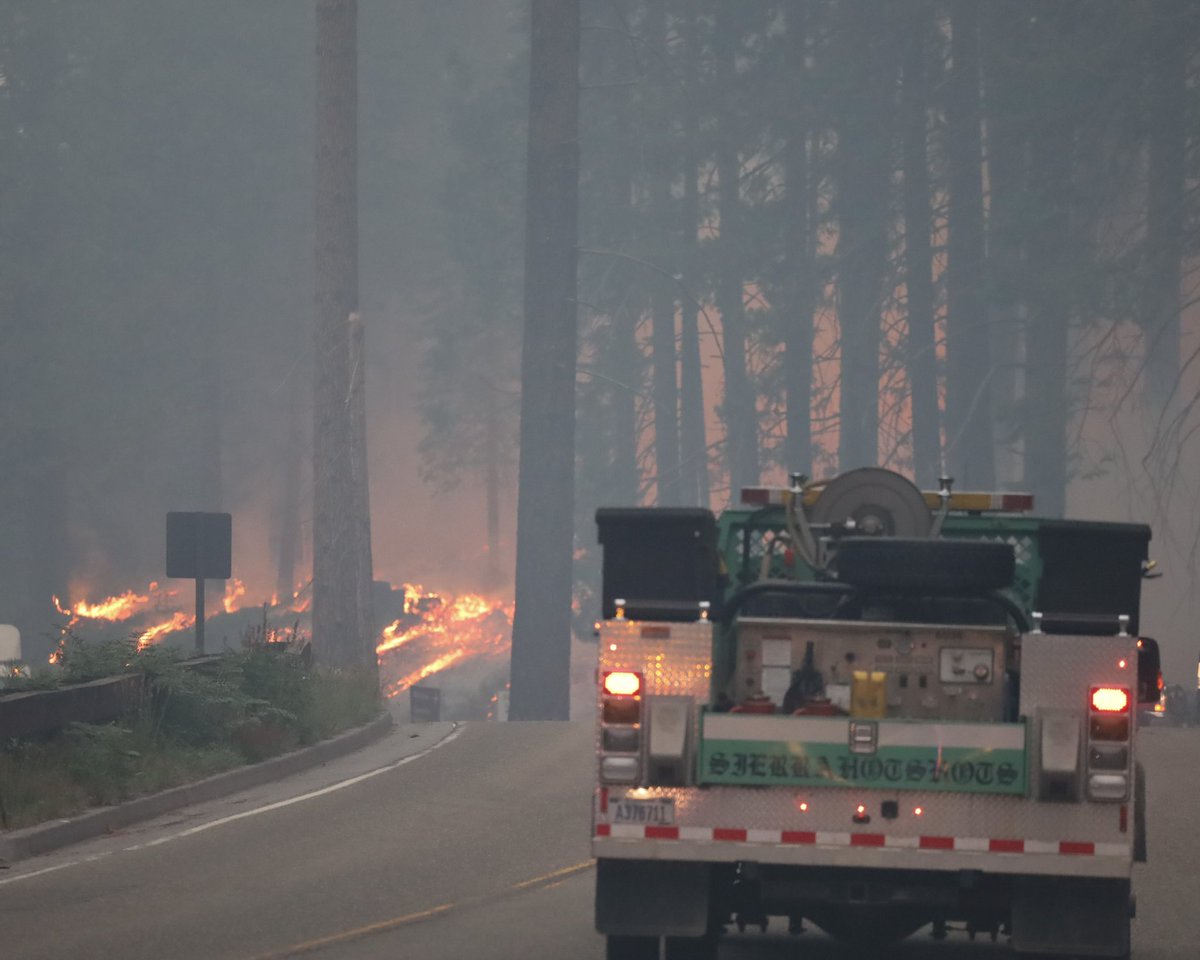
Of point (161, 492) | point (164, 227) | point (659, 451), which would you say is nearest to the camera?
point (659, 451)

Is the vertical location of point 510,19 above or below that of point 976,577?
above

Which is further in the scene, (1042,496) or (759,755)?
(1042,496)

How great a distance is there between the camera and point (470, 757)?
2111cm

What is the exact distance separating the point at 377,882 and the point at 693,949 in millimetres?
3816

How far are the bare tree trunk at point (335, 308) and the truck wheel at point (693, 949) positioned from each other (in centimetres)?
2260

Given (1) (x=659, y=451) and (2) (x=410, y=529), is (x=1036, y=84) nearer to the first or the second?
(1) (x=659, y=451)

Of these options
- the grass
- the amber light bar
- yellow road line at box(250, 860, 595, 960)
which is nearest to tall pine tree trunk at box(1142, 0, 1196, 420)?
the grass

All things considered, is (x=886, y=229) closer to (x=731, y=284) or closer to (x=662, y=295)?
(x=731, y=284)

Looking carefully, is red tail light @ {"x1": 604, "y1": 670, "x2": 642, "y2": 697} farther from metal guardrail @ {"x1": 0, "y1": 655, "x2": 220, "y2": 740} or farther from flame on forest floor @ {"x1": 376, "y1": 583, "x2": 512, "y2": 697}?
flame on forest floor @ {"x1": 376, "y1": 583, "x2": 512, "y2": 697}

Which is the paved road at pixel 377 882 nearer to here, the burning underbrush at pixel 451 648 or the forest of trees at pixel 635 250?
the forest of trees at pixel 635 250

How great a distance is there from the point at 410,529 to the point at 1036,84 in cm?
4272

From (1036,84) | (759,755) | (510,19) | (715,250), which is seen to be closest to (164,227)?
(510,19)

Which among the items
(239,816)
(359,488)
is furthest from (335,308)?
(239,816)

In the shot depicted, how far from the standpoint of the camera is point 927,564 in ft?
28.9
